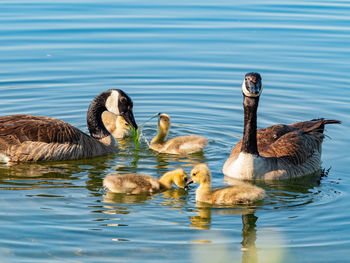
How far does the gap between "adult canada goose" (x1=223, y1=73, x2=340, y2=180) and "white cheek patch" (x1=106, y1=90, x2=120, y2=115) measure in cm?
271

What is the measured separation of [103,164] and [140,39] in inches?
359

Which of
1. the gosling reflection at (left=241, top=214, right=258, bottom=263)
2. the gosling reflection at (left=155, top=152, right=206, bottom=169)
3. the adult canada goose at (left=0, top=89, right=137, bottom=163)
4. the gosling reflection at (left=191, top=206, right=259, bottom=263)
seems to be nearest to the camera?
the gosling reflection at (left=241, top=214, right=258, bottom=263)

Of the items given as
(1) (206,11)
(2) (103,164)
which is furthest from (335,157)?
(1) (206,11)

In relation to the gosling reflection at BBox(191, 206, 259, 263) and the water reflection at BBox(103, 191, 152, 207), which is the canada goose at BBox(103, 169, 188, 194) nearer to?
the water reflection at BBox(103, 191, 152, 207)

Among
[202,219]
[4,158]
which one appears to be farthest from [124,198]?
[4,158]

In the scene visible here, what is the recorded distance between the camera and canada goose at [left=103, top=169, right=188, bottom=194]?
1073 centimetres

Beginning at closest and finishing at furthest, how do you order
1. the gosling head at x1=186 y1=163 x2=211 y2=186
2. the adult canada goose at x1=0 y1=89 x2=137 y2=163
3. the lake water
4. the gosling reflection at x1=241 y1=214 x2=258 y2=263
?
the gosling reflection at x1=241 y1=214 x2=258 y2=263, the lake water, the gosling head at x1=186 y1=163 x2=211 y2=186, the adult canada goose at x1=0 y1=89 x2=137 y2=163

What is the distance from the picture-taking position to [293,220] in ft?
32.1

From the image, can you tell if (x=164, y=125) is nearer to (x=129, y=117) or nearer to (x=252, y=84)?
(x=129, y=117)

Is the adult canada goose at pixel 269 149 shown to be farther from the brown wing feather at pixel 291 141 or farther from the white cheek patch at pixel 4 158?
the white cheek patch at pixel 4 158

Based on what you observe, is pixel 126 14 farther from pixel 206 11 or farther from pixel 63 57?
pixel 63 57

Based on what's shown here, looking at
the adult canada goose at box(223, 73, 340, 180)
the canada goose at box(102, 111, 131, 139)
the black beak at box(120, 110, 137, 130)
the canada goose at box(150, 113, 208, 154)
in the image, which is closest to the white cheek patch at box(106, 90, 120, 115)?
the black beak at box(120, 110, 137, 130)

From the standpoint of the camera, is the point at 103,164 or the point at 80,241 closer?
the point at 80,241

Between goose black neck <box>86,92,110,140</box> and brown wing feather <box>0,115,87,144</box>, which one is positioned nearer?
brown wing feather <box>0,115,87,144</box>
